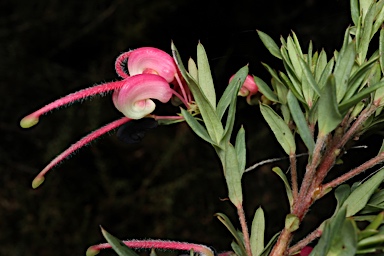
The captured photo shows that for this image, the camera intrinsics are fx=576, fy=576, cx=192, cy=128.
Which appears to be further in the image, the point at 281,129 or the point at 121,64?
the point at 121,64

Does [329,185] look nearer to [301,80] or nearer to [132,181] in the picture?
[301,80]

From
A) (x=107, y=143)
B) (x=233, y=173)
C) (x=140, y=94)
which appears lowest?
(x=233, y=173)

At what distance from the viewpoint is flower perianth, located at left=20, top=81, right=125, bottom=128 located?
0.57 meters

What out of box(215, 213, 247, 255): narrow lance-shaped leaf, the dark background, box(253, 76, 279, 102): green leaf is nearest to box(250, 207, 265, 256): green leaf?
box(215, 213, 247, 255): narrow lance-shaped leaf

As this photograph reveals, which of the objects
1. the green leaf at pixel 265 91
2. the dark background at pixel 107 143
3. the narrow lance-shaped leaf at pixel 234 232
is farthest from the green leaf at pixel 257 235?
the dark background at pixel 107 143

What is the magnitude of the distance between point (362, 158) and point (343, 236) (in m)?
1.95

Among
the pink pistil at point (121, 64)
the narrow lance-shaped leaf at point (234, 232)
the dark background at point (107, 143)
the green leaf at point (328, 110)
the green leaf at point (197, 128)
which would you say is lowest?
the narrow lance-shaped leaf at point (234, 232)

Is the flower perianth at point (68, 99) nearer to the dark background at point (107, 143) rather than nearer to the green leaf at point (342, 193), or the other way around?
the green leaf at point (342, 193)

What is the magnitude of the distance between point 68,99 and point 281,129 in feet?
0.72

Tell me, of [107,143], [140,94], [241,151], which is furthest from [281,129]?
[107,143]

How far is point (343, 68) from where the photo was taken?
48 cm

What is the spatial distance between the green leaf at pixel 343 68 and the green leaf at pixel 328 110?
29mm

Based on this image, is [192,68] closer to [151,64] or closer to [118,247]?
[151,64]

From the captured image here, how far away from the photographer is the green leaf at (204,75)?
1.80ft
